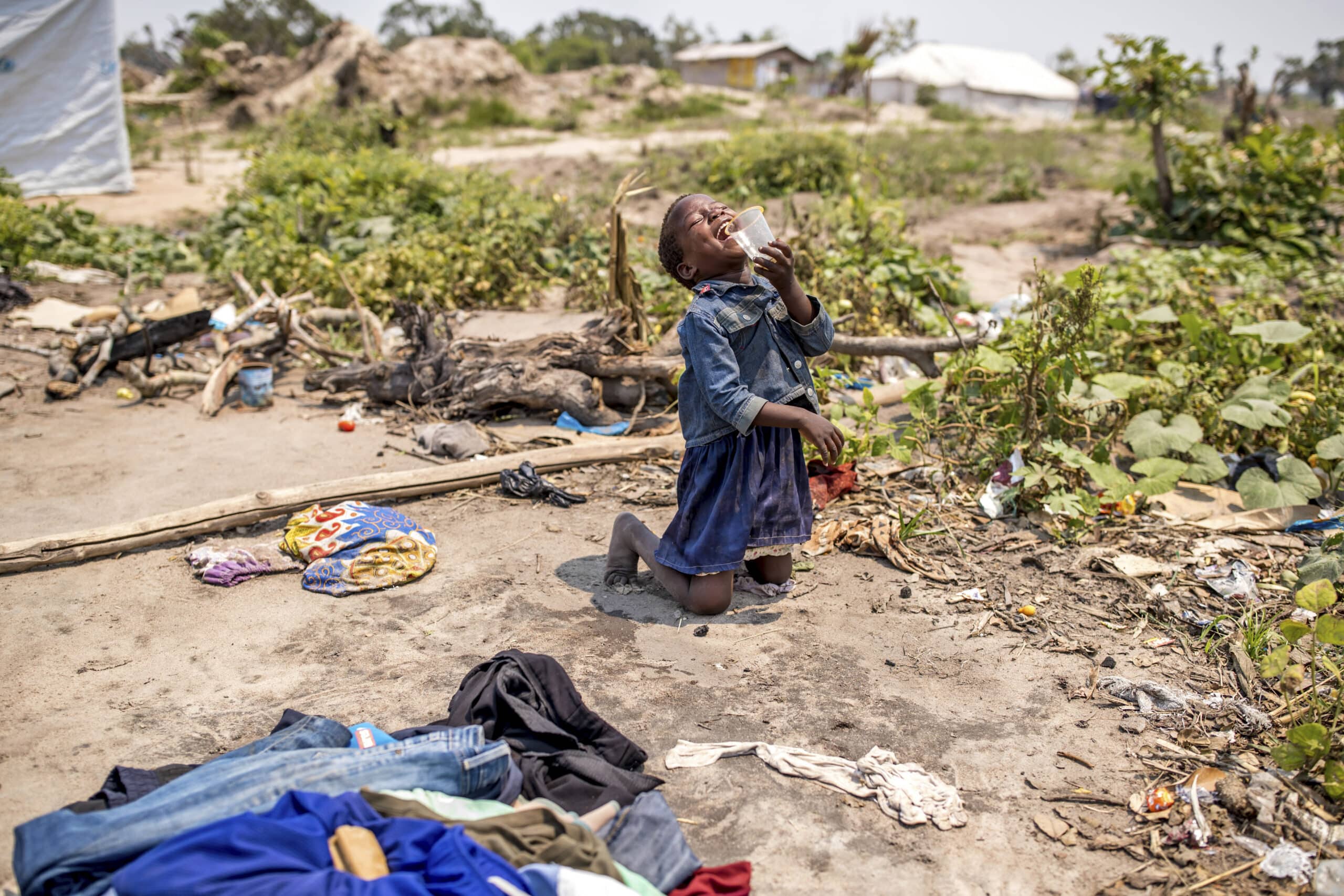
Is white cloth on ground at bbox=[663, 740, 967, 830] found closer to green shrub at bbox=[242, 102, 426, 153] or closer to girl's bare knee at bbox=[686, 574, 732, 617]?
girl's bare knee at bbox=[686, 574, 732, 617]

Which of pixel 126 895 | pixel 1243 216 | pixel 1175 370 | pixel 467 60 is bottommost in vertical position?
pixel 126 895

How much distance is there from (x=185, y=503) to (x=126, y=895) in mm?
2835

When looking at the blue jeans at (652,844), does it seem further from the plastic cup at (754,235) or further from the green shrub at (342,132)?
the green shrub at (342,132)

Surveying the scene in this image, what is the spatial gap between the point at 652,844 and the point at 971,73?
35240 mm

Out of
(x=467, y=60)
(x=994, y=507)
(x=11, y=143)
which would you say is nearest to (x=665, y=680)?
(x=994, y=507)

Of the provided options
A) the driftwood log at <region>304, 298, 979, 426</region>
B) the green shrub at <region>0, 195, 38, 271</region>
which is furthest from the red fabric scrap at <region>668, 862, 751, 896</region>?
the green shrub at <region>0, 195, 38, 271</region>

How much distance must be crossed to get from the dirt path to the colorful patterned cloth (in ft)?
0.23

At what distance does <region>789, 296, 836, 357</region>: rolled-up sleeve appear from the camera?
3.09 meters

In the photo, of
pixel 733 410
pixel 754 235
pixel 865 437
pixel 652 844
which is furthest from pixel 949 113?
pixel 652 844

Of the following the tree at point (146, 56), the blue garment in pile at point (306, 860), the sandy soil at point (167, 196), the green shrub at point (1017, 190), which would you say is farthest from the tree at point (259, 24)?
the blue garment in pile at point (306, 860)

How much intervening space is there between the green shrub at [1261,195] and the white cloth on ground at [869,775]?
8.38 meters

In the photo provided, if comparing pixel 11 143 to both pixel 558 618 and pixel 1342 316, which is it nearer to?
pixel 558 618

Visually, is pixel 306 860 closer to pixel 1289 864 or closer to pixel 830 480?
pixel 1289 864

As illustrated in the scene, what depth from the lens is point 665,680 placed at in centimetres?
279
